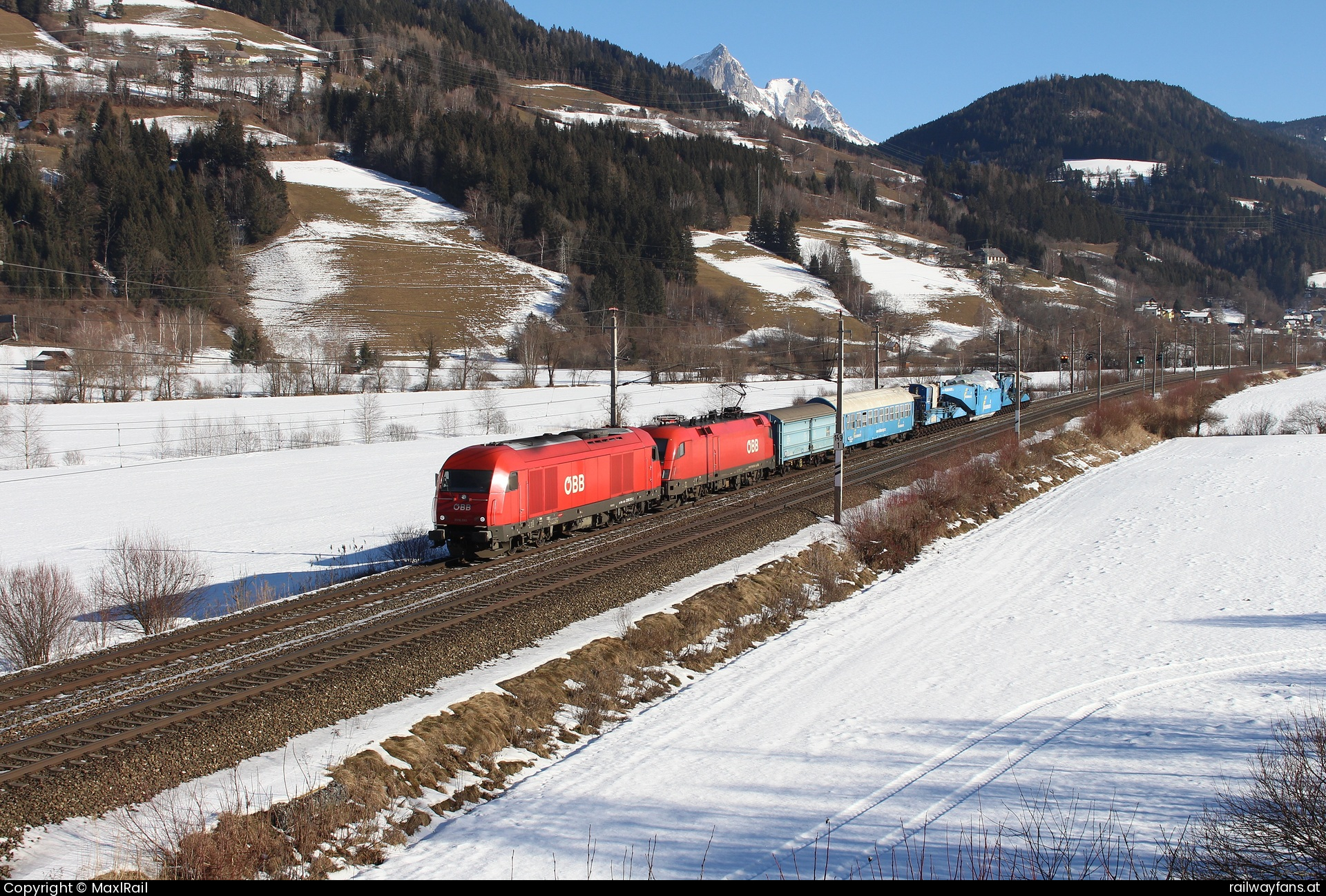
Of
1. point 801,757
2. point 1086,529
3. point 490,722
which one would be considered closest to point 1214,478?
point 1086,529

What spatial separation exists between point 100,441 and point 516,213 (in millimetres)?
93206

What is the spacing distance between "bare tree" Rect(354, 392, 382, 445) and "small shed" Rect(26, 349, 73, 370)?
24.5 meters

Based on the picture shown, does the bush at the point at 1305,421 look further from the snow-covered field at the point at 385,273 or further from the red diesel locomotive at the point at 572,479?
the snow-covered field at the point at 385,273

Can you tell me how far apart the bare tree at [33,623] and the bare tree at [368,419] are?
41234mm

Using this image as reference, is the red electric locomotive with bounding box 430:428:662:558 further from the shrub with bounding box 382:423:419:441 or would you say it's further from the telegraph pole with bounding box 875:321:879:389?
the shrub with bounding box 382:423:419:441

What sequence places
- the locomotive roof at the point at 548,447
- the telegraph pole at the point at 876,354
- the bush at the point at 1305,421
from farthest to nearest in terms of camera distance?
1. the bush at the point at 1305,421
2. the telegraph pole at the point at 876,354
3. the locomotive roof at the point at 548,447

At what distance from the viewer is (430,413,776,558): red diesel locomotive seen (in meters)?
23.1

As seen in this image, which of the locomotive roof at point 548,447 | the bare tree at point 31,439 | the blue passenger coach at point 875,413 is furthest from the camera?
the bare tree at point 31,439

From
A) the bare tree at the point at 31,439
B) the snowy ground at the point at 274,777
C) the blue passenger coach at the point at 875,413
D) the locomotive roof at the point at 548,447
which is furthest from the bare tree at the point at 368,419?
the snowy ground at the point at 274,777

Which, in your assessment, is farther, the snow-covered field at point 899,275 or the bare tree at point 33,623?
the snow-covered field at point 899,275

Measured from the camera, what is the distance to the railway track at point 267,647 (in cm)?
1312

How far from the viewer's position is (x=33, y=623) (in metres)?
18.4

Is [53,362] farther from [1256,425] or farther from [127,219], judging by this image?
[1256,425]

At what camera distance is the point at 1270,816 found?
8.50 m
